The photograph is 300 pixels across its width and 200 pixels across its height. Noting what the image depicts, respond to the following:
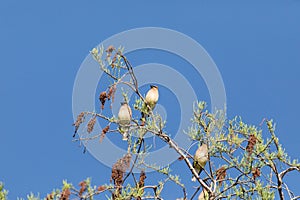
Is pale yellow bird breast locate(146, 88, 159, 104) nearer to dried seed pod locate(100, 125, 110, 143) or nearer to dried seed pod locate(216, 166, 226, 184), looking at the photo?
dried seed pod locate(100, 125, 110, 143)

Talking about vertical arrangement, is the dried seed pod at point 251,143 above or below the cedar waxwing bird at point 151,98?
below

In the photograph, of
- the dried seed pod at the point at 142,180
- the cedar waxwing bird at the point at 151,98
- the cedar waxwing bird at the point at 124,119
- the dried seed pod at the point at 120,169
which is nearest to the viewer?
the dried seed pod at the point at 120,169

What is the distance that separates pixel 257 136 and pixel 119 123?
3.12ft

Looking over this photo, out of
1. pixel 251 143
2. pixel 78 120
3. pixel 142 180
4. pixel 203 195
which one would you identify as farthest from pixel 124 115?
pixel 251 143

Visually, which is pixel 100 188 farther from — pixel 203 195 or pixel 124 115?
pixel 203 195

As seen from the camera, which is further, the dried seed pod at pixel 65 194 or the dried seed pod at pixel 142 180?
the dried seed pod at pixel 142 180

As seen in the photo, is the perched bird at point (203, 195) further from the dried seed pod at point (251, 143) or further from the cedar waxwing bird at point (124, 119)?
the cedar waxwing bird at point (124, 119)

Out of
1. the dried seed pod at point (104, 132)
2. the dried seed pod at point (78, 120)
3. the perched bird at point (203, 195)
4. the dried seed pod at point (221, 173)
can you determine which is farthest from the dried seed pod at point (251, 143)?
the dried seed pod at point (78, 120)

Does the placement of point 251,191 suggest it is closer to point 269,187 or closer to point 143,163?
point 269,187

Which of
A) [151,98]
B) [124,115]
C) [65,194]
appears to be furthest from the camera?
[151,98]

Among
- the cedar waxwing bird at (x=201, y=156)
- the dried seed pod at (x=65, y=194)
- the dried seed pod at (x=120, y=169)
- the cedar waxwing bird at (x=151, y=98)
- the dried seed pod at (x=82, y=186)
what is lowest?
the dried seed pod at (x=65, y=194)

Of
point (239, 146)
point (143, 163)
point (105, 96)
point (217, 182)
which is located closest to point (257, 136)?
point (239, 146)

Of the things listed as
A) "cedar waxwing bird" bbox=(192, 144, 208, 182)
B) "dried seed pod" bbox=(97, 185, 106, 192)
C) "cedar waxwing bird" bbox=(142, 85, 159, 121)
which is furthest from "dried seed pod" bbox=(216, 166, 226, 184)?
"dried seed pod" bbox=(97, 185, 106, 192)

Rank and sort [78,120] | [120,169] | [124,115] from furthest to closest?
[124,115]
[78,120]
[120,169]
